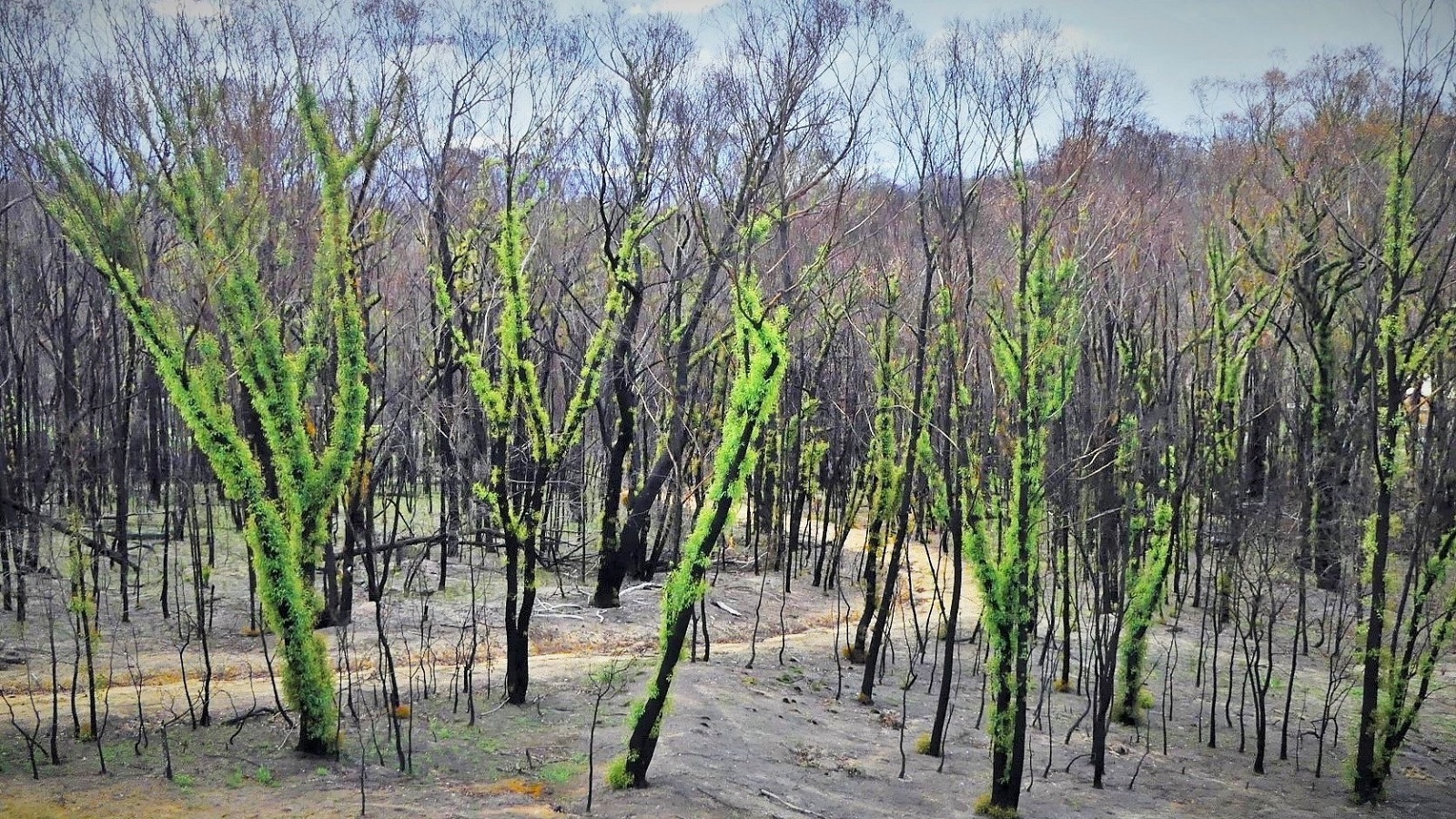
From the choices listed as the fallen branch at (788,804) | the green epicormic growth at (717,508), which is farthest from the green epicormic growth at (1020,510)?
the green epicormic growth at (717,508)

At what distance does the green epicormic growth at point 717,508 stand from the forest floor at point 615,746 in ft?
1.48

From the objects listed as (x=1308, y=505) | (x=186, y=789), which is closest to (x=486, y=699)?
(x=186, y=789)

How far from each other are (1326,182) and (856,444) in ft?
39.9

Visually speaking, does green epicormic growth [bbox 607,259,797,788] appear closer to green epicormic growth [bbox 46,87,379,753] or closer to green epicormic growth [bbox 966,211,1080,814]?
green epicormic growth [bbox 966,211,1080,814]

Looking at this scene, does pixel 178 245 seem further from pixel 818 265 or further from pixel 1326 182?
pixel 1326 182

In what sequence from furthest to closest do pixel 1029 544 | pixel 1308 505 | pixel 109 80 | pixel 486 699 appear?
pixel 1308 505 < pixel 109 80 < pixel 486 699 < pixel 1029 544

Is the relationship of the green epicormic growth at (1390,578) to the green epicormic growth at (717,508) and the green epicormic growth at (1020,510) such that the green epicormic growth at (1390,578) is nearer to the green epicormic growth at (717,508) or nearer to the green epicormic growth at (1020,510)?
the green epicormic growth at (1020,510)

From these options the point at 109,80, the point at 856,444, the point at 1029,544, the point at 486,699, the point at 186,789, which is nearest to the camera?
the point at 186,789

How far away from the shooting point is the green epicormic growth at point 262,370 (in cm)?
887

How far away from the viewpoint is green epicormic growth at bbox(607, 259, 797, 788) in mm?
9047

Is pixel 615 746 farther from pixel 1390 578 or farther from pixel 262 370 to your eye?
pixel 1390 578

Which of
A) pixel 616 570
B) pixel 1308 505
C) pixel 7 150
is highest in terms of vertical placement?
pixel 7 150

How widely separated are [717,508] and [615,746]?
119 inches

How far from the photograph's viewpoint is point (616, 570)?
56.5 ft
